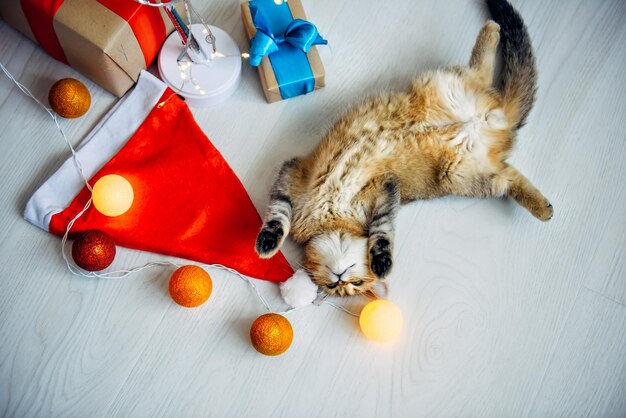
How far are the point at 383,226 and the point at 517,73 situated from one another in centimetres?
62

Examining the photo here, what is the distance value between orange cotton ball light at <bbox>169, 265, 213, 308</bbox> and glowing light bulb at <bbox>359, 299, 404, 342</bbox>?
0.45 m

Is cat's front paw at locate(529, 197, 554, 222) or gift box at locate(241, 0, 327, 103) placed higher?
gift box at locate(241, 0, 327, 103)

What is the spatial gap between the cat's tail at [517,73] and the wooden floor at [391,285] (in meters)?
0.15

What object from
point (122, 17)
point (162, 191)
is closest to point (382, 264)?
point (162, 191)

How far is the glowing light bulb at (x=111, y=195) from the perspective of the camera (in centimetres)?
133

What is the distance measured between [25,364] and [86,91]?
2.60ft

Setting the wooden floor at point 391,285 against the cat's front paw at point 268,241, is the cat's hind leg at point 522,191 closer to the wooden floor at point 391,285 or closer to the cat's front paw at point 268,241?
the wooden floor at point 391,285

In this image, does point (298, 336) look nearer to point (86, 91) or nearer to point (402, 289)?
point (402, 289)

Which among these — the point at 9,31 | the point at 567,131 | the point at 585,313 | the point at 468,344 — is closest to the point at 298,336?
the point at 468,344

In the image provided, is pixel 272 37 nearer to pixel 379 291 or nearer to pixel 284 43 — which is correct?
pixel 284 43

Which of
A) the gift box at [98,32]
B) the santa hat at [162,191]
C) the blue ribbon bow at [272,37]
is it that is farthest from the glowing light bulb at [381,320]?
the gift box at [98,32]

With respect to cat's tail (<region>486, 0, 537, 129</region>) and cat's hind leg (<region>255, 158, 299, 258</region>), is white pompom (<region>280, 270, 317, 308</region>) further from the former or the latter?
cat's tail (<region>486, 0, 537, 129</region>)


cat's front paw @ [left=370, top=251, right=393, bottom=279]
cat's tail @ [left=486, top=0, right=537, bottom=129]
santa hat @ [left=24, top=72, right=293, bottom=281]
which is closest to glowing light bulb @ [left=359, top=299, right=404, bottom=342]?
cat's front paw @ [left=370, top=251, right=393, bottom=279]

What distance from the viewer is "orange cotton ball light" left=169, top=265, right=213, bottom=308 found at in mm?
1299
